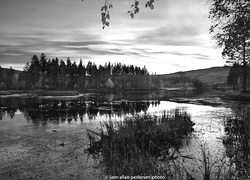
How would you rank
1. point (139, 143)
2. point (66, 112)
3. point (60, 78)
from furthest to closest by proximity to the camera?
point (60, 78), point (66, 112), point (139, 143)

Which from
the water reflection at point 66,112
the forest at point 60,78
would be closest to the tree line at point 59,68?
the forest at point 60,78

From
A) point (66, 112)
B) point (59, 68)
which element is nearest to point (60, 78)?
point (59, 68)

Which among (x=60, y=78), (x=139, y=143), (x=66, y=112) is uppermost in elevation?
(x=60, y=78)

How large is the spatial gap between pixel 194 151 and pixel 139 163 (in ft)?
14.6

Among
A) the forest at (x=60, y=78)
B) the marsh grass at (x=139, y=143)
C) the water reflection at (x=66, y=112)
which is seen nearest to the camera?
the marsh grass at (x=139, y=143)

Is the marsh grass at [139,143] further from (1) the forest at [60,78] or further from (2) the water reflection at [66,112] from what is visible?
(1) the forest at [60,78]

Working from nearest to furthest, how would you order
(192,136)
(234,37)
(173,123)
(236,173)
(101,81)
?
(236,173) < (234,37) < (192,136) < (173,123) < (101,81)

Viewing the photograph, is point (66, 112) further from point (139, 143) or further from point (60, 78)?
point (60, 78)

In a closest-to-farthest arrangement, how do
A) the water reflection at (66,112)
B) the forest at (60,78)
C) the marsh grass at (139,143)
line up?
the marsh grass at (139,143)
the water reflection at (66,112)
the forest at (60,78)

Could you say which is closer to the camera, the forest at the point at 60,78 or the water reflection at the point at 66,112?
the water reflection at the point at 66,112

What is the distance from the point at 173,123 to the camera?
13406mm

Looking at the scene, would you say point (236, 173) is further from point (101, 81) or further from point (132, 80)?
point (132, 80)

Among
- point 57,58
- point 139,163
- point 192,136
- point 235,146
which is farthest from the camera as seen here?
point 57,58

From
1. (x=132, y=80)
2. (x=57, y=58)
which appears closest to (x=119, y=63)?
(x=132, y=80)
